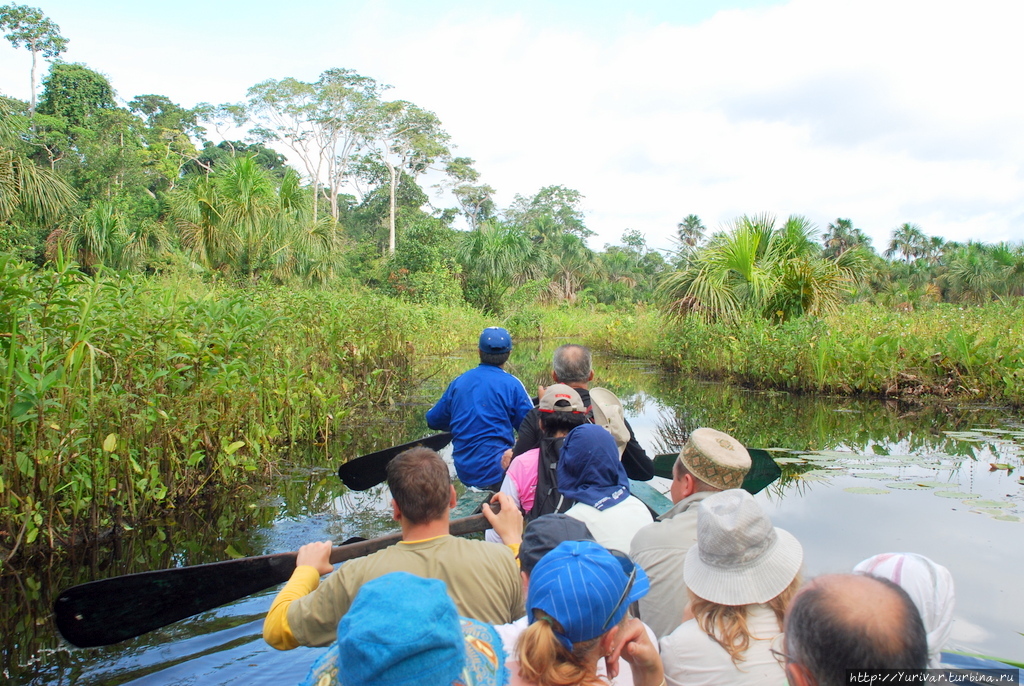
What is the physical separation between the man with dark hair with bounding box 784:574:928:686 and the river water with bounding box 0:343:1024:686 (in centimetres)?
89

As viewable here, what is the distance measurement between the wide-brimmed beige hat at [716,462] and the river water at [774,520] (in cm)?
58

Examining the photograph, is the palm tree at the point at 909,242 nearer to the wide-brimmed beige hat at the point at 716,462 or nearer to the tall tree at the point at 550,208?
the tall tree at the point at 550,208

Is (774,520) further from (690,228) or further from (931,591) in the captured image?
(690,228)

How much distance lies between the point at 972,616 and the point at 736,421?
5.75 meters

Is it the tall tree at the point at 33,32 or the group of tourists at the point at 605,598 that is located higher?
the tall tree at the point at 33,32

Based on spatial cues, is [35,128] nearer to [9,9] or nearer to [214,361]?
[9,9]

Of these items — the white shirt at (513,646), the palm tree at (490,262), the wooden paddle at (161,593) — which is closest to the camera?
the white shirt at (513,646)

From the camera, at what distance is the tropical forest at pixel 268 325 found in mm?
4230

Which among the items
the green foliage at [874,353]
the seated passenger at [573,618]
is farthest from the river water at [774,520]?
the seated passenger at [573,618]

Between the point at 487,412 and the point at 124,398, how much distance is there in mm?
2304

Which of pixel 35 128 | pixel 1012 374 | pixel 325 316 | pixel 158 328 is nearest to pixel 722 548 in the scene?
pixel 158 328

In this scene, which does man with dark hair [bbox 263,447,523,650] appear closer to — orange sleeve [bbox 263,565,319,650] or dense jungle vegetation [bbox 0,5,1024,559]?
orange sleeve [bbox 263,565,319,650]

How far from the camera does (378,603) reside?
1.29 metres

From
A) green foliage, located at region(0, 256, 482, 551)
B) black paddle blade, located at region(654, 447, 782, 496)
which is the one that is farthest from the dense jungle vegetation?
black paddle blade, located at region(654, 447, 782, 496)
